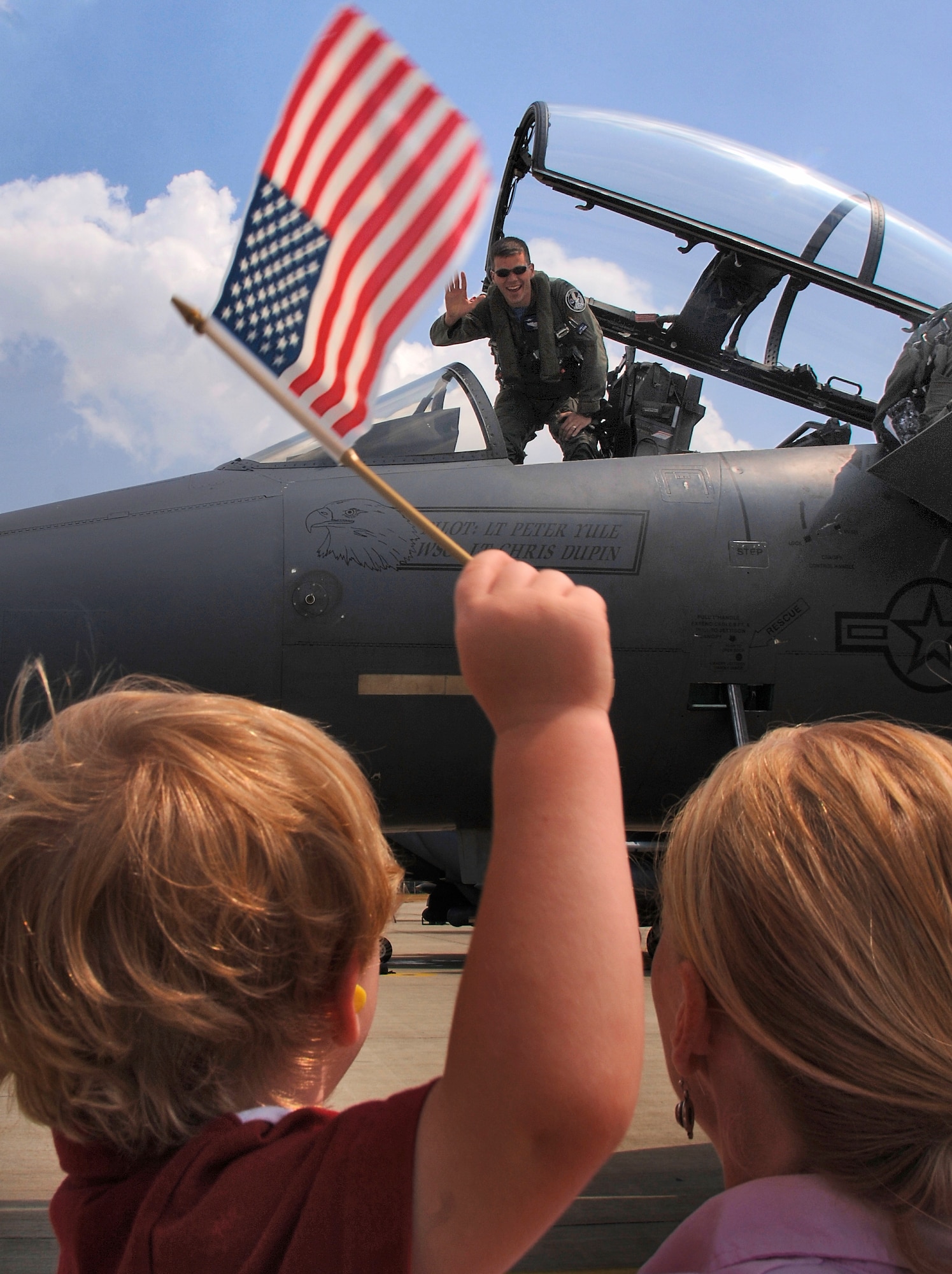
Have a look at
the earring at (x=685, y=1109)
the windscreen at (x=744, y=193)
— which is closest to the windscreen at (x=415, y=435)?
the windscreen at (x=744, y=193)

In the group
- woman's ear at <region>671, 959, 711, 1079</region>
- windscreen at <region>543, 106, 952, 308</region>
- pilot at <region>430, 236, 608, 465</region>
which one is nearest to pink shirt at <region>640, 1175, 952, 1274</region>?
woman's ear at <region>671, 959, 711, 1079</region>

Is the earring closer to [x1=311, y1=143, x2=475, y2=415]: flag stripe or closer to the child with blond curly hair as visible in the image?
the child with blond curly hair

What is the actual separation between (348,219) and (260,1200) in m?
1.74

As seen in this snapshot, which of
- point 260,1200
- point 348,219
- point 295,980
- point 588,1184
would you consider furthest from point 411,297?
point 588,1184

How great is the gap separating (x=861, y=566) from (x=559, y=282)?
7.92 ft

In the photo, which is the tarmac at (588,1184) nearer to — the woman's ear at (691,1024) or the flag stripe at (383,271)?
the woman's ear at (691,1024)

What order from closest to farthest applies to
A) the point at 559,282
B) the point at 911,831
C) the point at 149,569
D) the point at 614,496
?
the point at 911,831
the point at 149,569
the point at 614,496
the point at 559,282

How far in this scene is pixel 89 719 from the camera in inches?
46.7

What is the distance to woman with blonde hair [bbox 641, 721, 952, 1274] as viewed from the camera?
106 centimetres

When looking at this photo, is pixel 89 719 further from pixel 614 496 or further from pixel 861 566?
pixel 861 566

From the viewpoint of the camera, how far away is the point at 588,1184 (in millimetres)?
3211

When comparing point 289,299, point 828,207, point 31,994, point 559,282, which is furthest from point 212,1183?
point 828,207

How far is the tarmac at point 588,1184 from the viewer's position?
2742 mm

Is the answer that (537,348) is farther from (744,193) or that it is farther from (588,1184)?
(588,1184)
